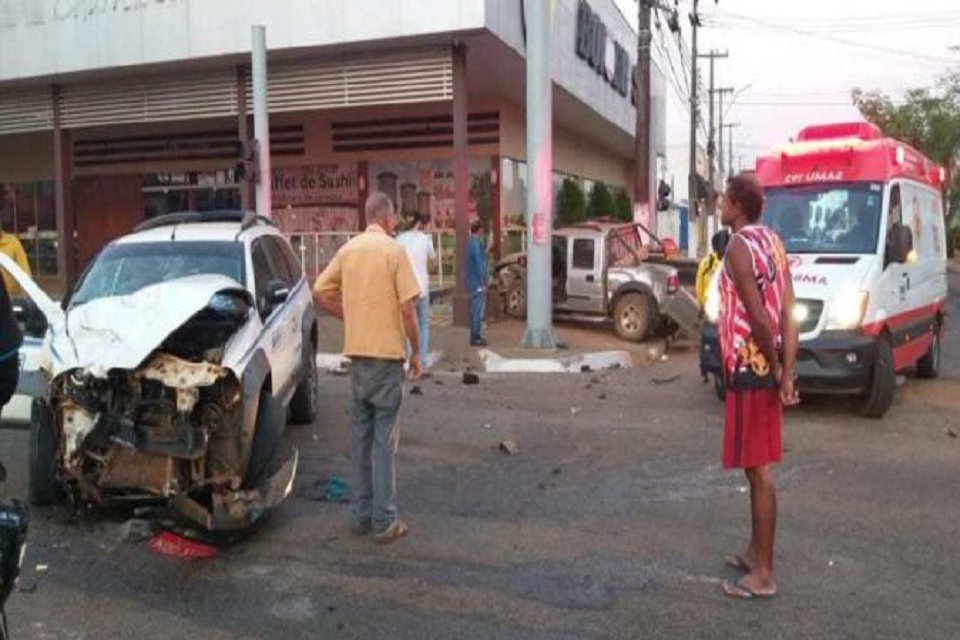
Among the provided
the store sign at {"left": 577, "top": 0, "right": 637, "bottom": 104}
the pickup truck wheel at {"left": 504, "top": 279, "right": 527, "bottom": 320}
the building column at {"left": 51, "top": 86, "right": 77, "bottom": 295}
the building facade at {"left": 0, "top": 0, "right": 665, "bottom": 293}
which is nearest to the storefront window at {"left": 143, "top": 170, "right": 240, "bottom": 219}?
the building facade at {"left": 0, "top": 0, "right": 665, "bottom": 293}

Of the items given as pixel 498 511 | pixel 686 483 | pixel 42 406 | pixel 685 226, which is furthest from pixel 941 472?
pixel 685 226

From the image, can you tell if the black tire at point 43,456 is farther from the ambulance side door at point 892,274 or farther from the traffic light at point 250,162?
the traffic light at point 250,162

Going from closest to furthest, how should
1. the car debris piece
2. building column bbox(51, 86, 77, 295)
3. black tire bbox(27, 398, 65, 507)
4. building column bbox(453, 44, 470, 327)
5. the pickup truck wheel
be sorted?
black tire bbox(27, 398, 65, 507), the car debris piece, building column bbox(453, 44, 470, 327), the pickup truck wheel, building column bbox(51, 86, 77, 295)

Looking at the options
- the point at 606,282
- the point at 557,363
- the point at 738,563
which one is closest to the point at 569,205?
the point at 606,282

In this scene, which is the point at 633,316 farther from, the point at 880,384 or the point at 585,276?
the point at 880,384

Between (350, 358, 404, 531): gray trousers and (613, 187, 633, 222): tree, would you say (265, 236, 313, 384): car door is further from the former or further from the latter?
(613, 187, 633, 222): tree

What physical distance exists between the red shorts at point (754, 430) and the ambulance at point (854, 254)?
3.58 metres

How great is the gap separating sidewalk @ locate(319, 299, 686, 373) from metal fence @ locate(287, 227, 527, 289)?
417cm

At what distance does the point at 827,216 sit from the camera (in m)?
9.70

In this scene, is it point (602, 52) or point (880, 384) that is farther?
point (602, 52)

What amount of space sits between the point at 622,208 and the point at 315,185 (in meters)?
13.8

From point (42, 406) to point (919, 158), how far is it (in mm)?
9204

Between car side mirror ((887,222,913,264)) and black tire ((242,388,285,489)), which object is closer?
black tire ((242,388,285,489))

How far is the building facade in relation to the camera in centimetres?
1703
